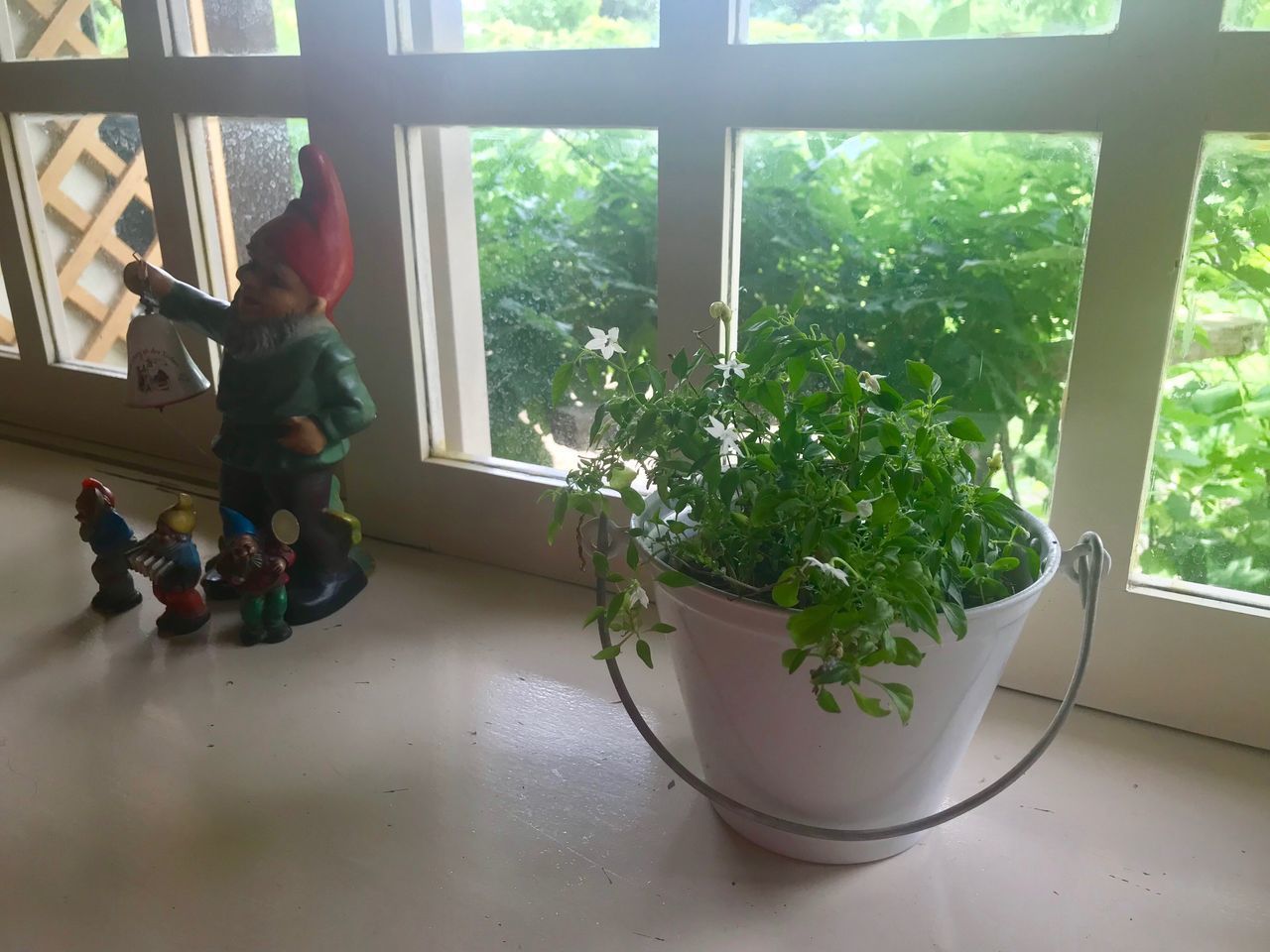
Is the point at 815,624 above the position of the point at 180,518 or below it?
above

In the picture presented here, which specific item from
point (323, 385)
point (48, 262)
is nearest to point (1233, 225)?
point (323, 385)

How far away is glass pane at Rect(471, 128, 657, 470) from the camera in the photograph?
89 cm

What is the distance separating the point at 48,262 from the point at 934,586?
1244 millimetres

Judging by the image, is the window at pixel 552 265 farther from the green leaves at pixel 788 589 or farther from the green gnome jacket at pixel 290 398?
the green leaves at pixel 788 589

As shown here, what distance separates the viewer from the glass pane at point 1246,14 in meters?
0.64

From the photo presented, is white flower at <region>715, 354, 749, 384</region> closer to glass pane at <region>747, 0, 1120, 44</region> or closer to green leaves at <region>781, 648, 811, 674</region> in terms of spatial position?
green leaves at <region>781, 648, 811, 674</region>

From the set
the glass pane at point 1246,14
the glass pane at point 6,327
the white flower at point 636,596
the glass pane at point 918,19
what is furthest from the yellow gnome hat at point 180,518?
the glass pane at point 1246,14

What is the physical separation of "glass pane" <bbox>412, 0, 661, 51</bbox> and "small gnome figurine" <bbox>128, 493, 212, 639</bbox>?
478mm

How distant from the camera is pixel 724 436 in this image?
54 cm

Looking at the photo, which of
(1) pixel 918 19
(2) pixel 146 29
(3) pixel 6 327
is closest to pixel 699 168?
(1) pixel 918 19

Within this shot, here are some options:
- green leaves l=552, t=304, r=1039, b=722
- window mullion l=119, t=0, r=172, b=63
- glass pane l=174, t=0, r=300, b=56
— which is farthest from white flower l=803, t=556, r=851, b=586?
window mullion l=119, t=0, r=172, b=63

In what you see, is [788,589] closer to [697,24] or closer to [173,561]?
[697,24]

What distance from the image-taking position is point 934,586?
0.51 metres

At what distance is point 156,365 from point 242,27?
1.26 ft
